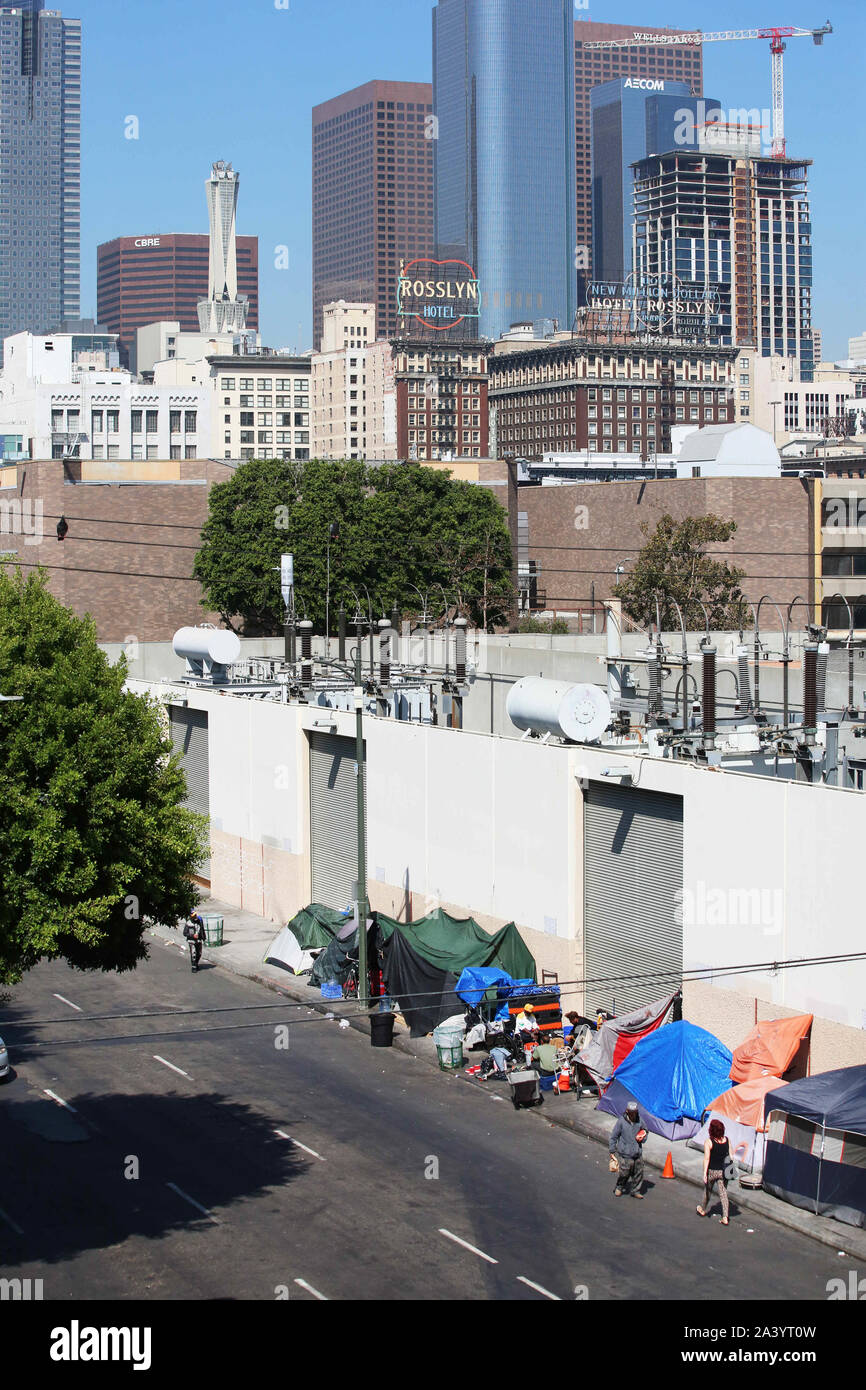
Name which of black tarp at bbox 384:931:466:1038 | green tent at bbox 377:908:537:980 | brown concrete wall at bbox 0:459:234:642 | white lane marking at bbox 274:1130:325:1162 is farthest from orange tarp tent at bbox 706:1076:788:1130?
brown concrete wall at bbox 0:459:234:642

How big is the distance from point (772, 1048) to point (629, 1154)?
293cm

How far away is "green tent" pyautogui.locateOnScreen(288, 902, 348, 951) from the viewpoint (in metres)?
35.7

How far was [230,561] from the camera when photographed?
95.4m

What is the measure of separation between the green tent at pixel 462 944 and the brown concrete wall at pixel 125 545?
223 ft

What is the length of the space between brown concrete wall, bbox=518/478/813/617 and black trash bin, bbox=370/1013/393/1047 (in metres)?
64.9

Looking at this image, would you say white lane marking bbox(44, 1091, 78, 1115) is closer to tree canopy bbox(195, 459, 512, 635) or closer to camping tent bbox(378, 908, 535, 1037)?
camping tent bbox(378, 908, 535, 1037)

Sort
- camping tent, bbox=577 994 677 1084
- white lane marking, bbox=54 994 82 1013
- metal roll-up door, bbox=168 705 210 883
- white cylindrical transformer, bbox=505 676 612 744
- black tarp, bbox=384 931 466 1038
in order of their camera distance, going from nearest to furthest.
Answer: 1. camping tent, bbox=577 994 677 1084
2. white cylindrical transformer, bbox=505 676 612 744
3. black tarp, bbox=384 931 466 1038
4. white lane marking, bbox=54 994 82 1013
5. metal roll-up door, bbox=168 705 210 883

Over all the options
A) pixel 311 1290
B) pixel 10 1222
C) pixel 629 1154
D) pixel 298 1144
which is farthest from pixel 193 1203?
pixel 629 1154

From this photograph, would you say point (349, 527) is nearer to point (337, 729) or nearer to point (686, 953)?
point (337, 729)

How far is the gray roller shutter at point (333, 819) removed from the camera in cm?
3734

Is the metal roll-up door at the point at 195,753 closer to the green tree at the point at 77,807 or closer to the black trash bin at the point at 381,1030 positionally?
the black trash bin at the point at 381,1030

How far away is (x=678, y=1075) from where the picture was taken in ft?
81.3

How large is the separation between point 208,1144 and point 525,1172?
5001 mm
